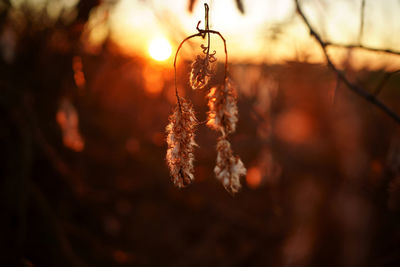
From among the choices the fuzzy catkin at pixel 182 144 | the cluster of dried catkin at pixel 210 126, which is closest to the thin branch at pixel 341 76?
the cluster of dried catkin at pixel 210 126

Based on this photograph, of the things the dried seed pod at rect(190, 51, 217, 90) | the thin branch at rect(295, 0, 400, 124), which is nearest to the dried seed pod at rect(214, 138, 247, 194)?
the dried seed pod at rect(190, 51, 217, 90)

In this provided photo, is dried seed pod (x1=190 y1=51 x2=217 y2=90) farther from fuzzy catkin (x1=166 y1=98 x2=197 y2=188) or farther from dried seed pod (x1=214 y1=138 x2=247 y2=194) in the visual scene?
dried seed pod (x1=214 y1=138 x2=247 y2=194)

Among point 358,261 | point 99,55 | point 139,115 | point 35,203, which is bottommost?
point 358,261

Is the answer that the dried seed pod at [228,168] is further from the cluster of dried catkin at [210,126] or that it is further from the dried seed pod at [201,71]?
the dried seed pod at [201,71]

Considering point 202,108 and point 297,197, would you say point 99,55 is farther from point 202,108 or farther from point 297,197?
point 297,197

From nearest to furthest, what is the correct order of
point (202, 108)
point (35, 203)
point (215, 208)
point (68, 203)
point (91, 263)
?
1. point (35, 203)
2. point (91, 263)
3. point (68, 203)
4. point (215, 208)
5. point (202, 108)

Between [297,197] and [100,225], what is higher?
[100,225]

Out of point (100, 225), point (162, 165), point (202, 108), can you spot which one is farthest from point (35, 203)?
point (202, 108)

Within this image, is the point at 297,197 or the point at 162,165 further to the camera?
the point at 297,197
